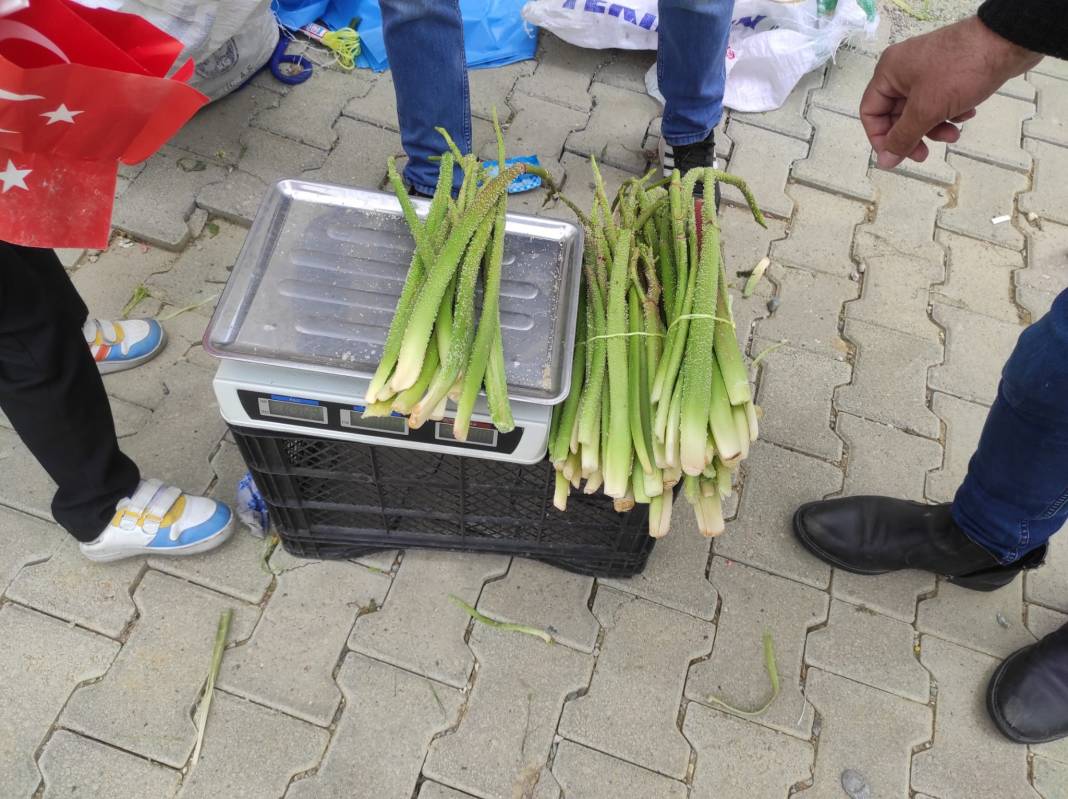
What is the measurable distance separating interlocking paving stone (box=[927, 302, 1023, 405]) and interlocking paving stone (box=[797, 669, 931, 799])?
113 centimetres

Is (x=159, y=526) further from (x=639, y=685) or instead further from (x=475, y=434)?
(x=639, y=685)

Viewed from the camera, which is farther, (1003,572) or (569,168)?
(569,168)

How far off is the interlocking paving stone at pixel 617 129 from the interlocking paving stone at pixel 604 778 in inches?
86.3

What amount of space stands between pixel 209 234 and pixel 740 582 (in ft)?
6.90

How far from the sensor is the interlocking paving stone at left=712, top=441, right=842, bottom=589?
7.47 ft

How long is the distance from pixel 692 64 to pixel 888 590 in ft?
5.82

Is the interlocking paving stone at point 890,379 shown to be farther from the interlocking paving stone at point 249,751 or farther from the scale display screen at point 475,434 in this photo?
the interlocking paving stone at point 249,751

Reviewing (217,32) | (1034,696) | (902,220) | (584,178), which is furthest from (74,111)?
(902,220)

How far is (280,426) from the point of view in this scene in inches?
62.3

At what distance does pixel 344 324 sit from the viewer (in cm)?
158

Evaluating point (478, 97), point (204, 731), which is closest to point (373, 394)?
point (204, 731)

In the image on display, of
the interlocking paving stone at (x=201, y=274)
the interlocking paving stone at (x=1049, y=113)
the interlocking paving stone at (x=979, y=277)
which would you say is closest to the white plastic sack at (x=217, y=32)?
the interlocking paving stone at (x=201, y=274)

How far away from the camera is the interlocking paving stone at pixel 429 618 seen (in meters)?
2.02

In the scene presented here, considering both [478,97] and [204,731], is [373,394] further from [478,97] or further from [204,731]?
[478,97]
